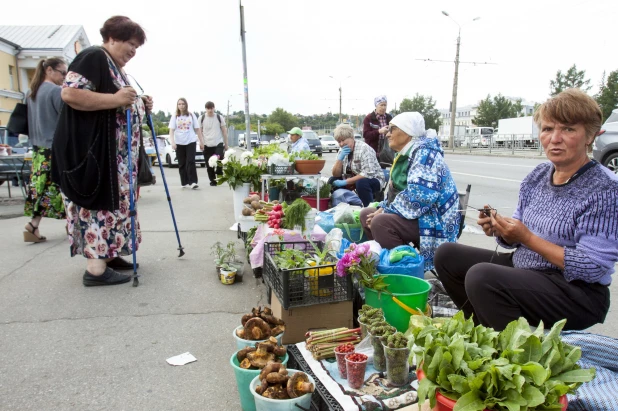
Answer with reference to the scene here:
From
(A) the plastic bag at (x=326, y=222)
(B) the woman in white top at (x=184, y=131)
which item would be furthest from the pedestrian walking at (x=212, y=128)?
(A) the plastic bag at (x=326, y=222)

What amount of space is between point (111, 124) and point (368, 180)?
3.61 m

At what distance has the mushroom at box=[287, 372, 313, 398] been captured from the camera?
2.24 meters

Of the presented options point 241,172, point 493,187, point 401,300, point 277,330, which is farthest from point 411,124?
point 493,187

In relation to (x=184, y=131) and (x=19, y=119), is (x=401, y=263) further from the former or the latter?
(x=184, y=131)

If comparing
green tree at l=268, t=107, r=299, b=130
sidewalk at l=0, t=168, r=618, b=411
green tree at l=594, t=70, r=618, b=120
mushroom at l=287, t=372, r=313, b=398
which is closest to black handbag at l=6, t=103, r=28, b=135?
sidewalk at l=0, t=168, r=618, b=411

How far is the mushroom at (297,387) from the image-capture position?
2238mm

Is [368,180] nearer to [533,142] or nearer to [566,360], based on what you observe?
[566,360]

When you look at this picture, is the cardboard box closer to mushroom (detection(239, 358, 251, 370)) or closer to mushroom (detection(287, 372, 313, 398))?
mushroom (detection(239, 358, 251, 370))

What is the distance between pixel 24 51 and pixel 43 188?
3335 cm

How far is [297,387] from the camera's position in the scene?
2264 millimetres

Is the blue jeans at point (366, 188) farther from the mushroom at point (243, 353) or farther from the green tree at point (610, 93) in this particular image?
the green tree at point (610, 93)

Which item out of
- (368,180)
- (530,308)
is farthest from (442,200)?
(368,180)

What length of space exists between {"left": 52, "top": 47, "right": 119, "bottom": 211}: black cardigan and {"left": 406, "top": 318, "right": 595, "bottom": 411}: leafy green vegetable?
3.21m

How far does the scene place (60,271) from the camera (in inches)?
194
